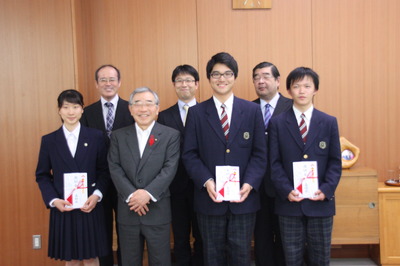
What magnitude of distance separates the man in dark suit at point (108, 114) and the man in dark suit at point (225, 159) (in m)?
0.75

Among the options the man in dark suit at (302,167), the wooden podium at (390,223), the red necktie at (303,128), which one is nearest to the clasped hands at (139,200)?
the man in dark suit at (302,167)

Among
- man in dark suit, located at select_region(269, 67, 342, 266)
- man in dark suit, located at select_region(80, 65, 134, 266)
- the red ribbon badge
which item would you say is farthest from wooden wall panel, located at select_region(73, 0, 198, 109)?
man in dark suit, located at select_region(269, 67, 342, 266)

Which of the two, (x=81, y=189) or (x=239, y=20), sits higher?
(x=239, y=20)

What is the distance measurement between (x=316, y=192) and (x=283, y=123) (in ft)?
1.59

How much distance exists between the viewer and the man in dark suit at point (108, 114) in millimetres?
2893

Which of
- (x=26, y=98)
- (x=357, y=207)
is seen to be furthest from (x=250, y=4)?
(x=26, y=98)

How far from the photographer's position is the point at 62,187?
2502 mm

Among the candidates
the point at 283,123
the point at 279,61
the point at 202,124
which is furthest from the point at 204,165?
the point at 279,61

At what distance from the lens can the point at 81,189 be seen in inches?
96.6

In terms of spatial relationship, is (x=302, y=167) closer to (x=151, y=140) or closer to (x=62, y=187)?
(x=151, y=140)

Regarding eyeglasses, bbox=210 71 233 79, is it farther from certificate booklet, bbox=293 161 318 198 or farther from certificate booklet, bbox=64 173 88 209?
certificate booklet, bbox=64 173 88 209

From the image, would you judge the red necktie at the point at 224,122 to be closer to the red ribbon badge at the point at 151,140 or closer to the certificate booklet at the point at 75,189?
the red ribbon badge at the point at 151,140

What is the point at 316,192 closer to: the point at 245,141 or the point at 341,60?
the point at 245,141

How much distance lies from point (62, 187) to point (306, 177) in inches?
63.7
